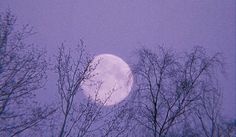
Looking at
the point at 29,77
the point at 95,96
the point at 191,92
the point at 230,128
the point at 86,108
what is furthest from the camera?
the point at 230,128

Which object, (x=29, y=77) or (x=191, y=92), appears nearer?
(x=29, y=77)

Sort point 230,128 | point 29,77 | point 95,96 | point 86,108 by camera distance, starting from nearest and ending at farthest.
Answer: point 29,77
point 86,108
point 95,96
point 230,128

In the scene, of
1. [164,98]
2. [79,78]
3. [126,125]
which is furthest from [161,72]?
[79,78]

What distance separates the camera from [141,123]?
650 inches

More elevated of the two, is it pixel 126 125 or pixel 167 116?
pixel 167 116

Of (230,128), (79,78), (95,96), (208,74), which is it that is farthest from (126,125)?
(230,128)

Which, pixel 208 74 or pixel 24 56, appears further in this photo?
pixel 208 74

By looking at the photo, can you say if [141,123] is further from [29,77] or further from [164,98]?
[29,77]

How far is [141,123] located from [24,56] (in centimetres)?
761

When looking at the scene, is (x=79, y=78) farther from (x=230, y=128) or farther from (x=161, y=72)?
(x=230, y=128)

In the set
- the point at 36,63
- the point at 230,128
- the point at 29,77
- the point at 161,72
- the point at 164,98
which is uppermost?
the point at 230,128

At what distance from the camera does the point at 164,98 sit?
15836mm

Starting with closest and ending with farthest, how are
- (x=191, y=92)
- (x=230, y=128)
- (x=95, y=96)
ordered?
(x=95, y=96), (x=191, y=92), (x=230, y=128)

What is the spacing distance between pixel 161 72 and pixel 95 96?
3.93 m
